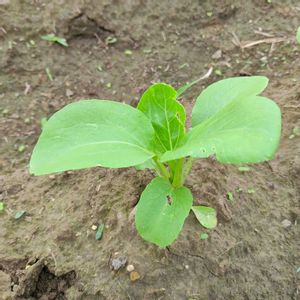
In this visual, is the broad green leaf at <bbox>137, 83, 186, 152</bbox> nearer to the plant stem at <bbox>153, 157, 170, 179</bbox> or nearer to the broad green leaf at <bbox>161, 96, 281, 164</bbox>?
the plant stem at <bbox>153, 157, 170, 179</bbox>

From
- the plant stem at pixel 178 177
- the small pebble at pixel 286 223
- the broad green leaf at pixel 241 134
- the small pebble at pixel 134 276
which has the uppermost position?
the broad green leaf at pixel 241 134

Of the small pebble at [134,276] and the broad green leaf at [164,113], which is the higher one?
the broad green leaf at [164,113]

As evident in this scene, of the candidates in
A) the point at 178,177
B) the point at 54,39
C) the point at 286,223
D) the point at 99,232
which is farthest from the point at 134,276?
the point at 54,39

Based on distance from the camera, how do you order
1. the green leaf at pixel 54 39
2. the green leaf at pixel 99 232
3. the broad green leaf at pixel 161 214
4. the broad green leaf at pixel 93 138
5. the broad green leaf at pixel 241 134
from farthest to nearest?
the green leaf at pixel 54 39
the green leaf at pixel 99 232
the broad green leaf at pixel 161 214
the broad green leaf at pixel 93 138
the broad green leaf at pixel 241 134

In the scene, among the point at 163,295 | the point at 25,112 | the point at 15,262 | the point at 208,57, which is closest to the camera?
the point at 163,295

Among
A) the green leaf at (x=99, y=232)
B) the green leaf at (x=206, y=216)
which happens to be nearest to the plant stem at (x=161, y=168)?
the green leaf at (x=206, y=216)

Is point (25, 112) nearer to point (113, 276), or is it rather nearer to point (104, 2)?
point (104, 2)

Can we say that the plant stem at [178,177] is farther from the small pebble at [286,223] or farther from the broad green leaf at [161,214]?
the small pebble at [286,223]

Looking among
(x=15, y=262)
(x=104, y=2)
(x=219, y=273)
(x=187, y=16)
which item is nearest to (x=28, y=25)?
(x=104, y=2)
